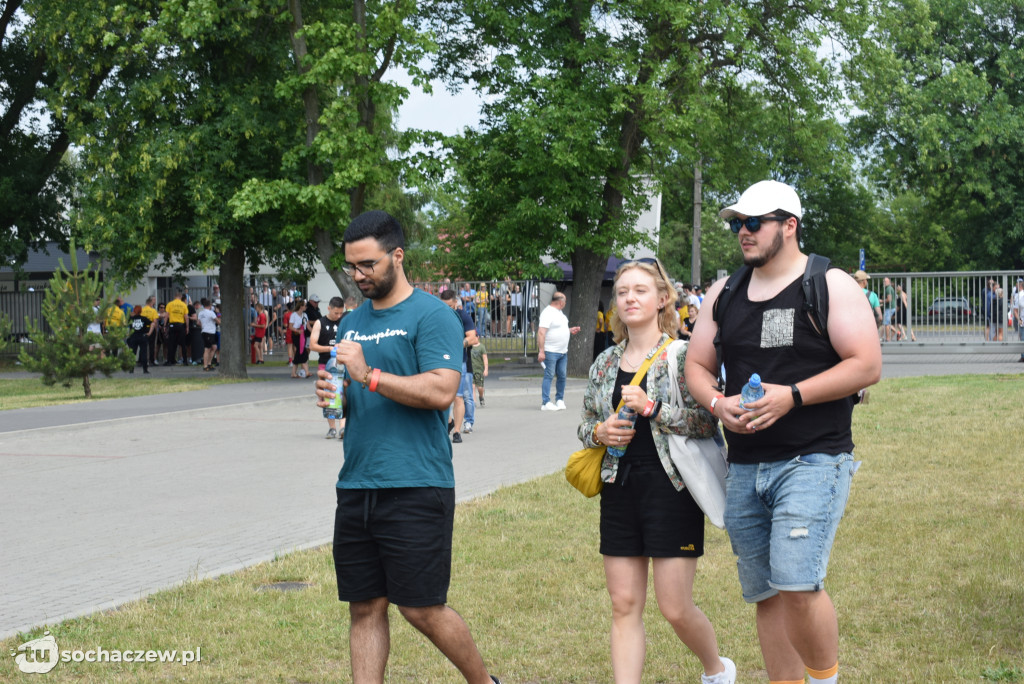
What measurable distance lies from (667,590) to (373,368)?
1.37 metres

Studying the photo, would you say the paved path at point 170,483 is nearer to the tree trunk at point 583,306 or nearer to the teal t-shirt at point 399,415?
the teal t-shirt at point 399,415

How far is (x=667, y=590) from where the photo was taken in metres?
4.15

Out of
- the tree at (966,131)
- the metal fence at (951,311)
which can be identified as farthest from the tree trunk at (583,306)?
the tree at (966,131)

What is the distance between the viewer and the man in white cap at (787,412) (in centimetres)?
369

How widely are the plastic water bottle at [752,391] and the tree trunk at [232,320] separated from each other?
23190 mm

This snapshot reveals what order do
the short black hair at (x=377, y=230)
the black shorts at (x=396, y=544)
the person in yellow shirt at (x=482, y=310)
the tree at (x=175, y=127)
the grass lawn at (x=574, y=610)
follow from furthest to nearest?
the person in yellow shirt at (x=482, y=310), the tree at (x=175, y=127), the grass lawn at (x=574, y=610), the short black hair at (x=377, y=230), the black shorts at (x=396, y=544)

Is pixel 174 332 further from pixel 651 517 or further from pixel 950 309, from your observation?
pixel 651 517

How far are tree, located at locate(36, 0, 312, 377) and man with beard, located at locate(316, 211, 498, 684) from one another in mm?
20117

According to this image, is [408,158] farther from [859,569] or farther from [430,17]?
[859,569]

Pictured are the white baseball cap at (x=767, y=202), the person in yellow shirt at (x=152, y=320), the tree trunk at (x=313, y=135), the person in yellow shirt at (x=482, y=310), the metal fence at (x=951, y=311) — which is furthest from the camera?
the person in yellow shirt at (x=152, y=320)

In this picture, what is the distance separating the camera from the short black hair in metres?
4.07

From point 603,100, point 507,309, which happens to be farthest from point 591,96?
point 507,309

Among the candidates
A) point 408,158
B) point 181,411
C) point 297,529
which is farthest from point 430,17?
point 297,529

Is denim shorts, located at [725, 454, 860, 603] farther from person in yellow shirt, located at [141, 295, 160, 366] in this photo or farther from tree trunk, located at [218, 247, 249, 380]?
person in yellow shirt, located at [141, 295, 160, 366]
